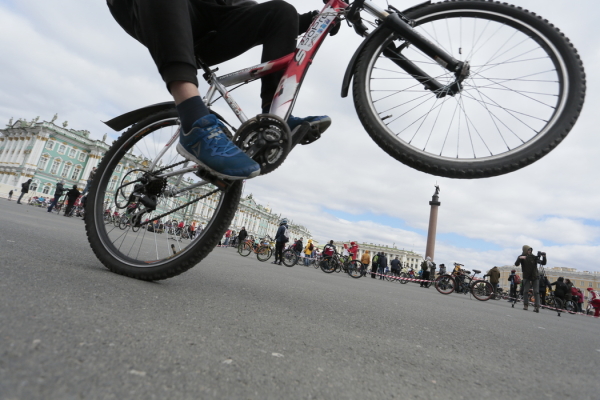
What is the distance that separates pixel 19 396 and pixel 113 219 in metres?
1.77

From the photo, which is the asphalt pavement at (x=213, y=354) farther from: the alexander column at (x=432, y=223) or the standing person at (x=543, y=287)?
the alexander column at (x=432, y=223)

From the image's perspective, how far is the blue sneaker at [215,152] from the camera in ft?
4.26

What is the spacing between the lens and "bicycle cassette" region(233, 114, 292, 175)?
152cm

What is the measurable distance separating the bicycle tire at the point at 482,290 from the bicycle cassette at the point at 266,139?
11.2 metres

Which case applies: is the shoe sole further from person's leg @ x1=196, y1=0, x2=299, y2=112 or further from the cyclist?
person's leg @ x1=196, y1=0, x2=299, y2=112

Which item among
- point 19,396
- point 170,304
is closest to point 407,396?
point 19,396

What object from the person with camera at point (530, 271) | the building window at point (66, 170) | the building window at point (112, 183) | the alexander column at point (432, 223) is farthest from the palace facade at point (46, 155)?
the building window at point (112, 183)

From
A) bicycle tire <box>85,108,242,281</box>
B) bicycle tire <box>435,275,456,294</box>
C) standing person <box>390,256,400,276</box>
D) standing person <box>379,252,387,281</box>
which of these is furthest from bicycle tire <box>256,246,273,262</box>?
bicycle tire <box>85,108,242,281</box>

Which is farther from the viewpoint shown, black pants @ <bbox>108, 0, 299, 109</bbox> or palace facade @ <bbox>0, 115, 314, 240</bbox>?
palace facade @ <bbox>0, 115, 314, 240</bbox>

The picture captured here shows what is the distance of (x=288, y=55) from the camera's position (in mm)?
1751

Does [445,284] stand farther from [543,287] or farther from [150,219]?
[150,219]

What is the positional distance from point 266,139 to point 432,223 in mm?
30552

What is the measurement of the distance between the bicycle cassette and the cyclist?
0.62 feet

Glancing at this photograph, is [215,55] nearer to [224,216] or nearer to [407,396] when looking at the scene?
[224,216]
